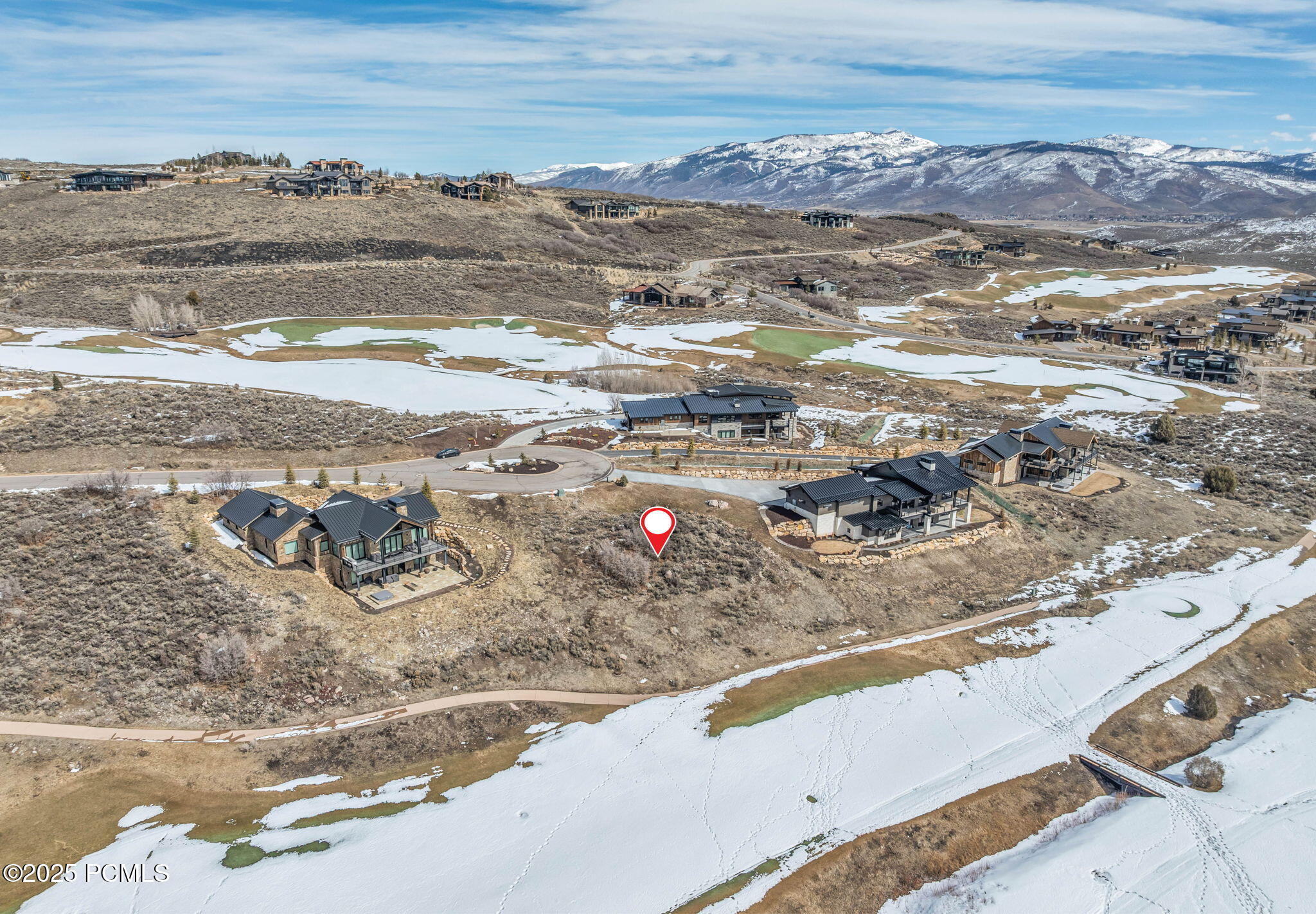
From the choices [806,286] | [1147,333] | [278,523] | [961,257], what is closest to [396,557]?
[278,523]

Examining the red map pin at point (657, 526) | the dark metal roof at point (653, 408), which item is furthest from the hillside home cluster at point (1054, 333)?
the red map pin at point (657, 526)

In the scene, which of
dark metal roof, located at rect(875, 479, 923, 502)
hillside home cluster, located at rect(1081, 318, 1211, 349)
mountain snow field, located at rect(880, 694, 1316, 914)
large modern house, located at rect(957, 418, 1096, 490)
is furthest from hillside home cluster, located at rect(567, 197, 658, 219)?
mountain snow field, located at rect(880, 694, 1316, 914)

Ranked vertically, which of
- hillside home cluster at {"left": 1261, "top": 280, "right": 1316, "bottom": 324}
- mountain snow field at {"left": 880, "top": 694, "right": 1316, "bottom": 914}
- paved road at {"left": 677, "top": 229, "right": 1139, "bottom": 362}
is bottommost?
mountain snow field at {"left": 880, "top": 694, "right": 1316, "bottom": 914}

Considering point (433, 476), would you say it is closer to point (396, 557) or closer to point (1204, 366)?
point (396, 557)

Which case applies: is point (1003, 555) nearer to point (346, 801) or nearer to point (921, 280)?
point (346, 801)

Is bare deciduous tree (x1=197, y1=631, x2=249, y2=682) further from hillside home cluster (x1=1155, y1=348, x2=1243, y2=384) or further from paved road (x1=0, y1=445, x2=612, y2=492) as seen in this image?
hillside home cluster (x1=1155, y1=348, x2=1243, y2=384)

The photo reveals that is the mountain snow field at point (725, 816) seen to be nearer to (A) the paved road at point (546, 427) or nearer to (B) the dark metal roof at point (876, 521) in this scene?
(B) the dark metal roof at point (876, 521)
